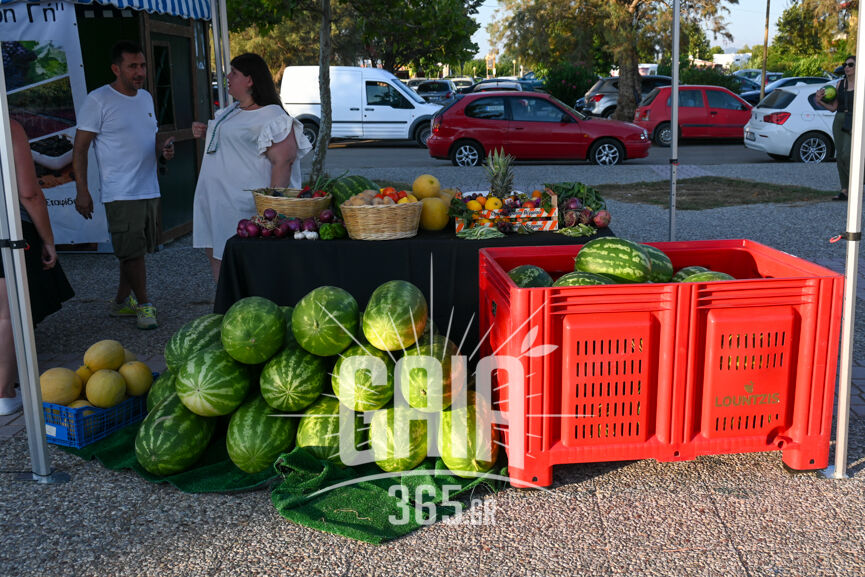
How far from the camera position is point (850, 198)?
3.84m

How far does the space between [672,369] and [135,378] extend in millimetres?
2932

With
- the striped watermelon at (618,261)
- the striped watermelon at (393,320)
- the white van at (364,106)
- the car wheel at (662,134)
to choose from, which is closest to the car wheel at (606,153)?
the car wheel at (662,134)

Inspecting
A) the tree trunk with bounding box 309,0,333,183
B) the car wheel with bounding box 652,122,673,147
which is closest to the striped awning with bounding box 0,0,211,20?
the tree trunk with bounding box 309,0,333,183

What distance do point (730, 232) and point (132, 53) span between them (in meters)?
7.39

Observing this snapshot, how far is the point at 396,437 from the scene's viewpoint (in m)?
3.90

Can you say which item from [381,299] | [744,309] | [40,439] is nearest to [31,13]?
[40,439]

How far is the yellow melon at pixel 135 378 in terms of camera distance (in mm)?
4723

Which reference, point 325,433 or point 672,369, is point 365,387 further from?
point 672,369

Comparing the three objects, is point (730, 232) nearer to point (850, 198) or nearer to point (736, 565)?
point (850, 198)

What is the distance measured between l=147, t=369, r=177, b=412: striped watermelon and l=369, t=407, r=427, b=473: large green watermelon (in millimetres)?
1176

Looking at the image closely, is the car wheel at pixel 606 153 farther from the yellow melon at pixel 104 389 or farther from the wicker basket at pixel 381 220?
the yellow melon at pixel 104 389

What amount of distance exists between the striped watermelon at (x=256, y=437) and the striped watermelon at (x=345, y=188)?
2.10 m

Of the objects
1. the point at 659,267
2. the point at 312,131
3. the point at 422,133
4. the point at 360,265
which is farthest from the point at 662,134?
the point at 659,267

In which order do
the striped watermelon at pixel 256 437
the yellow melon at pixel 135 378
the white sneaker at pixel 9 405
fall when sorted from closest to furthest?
the striped watermelon at pixel 256 437, the yellow melon at pixel 135 378, the white sneaker at pixel 9 405
